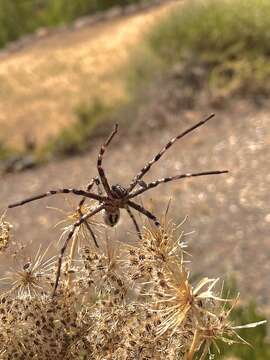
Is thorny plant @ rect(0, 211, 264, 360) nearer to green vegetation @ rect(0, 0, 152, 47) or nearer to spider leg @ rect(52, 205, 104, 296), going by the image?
spider leg @ rect(52, 205, 104, 296)

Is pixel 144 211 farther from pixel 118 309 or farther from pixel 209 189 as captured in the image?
pixel 209 189

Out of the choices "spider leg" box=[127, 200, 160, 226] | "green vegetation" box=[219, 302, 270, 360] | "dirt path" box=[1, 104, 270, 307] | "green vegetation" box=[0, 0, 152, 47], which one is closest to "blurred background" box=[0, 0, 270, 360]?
"dirt path" box=[1, 104, 270, 307]

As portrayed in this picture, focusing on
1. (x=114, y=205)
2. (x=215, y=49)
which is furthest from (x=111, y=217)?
(x=215, y=49)

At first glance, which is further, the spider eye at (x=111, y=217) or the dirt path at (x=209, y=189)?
the dirt path at (x=209, y=189)

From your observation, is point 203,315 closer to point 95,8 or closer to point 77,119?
point 77,119

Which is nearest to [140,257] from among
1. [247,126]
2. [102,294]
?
[102,294]

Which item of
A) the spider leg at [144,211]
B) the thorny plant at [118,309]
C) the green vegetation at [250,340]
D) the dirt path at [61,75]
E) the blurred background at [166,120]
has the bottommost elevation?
the dirt path at [61,75]

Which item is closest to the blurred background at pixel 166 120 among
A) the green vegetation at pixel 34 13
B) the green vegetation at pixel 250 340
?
the green vegetation at pixel 250 340

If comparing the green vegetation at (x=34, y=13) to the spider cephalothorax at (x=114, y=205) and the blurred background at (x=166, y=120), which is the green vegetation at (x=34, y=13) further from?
the spider cephalothorax at (x=114, y=205)
